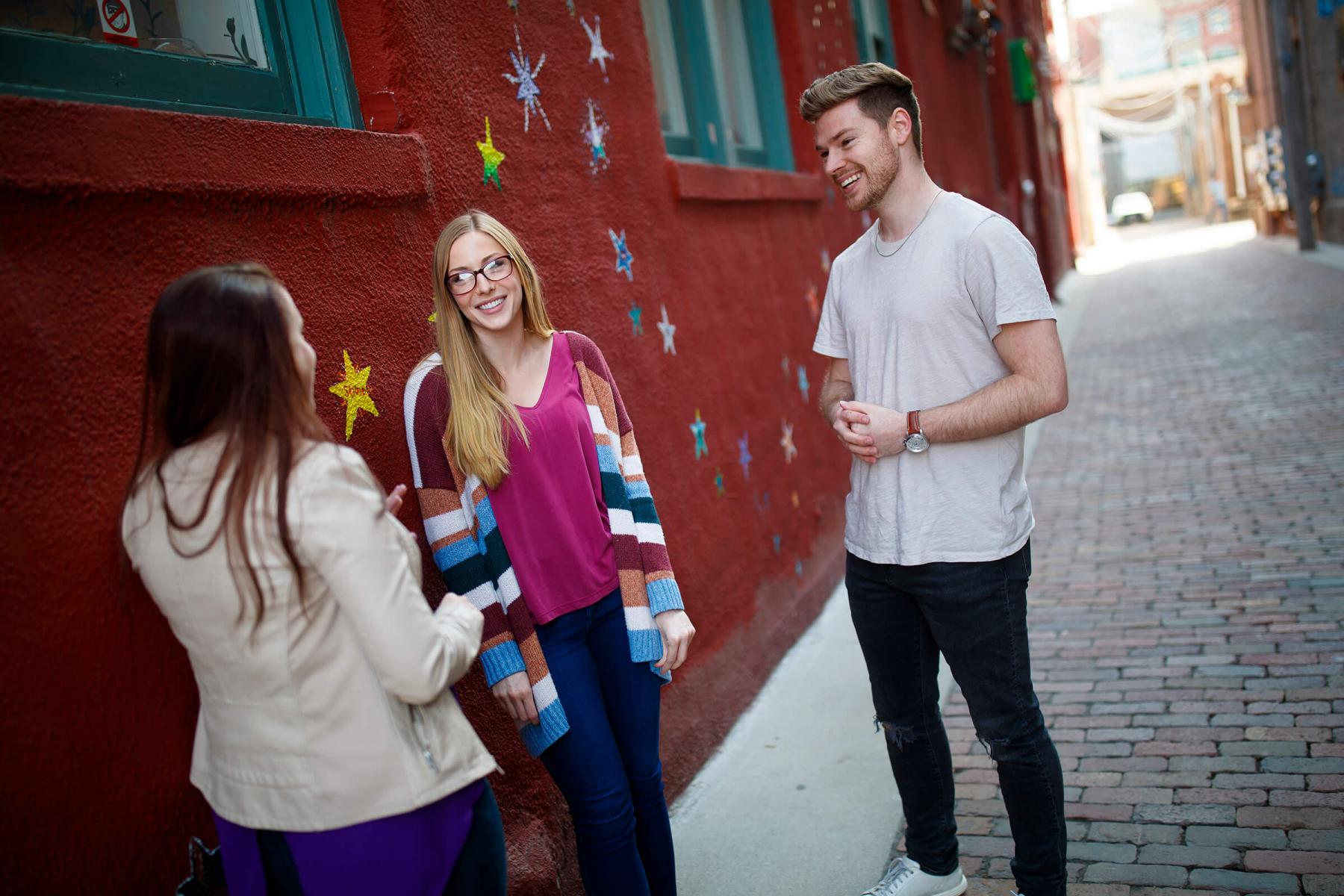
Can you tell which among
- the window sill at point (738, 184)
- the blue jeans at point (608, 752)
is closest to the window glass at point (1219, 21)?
the window sill at point (738, 184)

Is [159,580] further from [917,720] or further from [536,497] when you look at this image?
[917,720]

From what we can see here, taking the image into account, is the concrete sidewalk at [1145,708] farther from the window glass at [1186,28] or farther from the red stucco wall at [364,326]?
the window glass at [1186,28]

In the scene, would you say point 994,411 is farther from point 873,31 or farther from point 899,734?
point 873,31

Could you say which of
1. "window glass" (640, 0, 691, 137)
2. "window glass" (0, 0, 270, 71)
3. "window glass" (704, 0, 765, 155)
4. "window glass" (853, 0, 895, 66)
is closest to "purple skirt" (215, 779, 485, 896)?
"window glass" (0, 0, 270, 71)

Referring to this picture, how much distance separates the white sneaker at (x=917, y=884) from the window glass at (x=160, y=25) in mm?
2710

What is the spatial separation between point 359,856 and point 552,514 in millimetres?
951

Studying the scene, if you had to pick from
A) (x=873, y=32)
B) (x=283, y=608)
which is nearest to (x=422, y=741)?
(x=283, y=608)

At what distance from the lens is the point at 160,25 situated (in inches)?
95.0

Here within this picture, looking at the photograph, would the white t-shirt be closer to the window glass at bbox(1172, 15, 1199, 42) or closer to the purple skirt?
the purple skirt

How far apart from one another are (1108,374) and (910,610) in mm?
9734

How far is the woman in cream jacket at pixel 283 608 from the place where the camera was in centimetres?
165

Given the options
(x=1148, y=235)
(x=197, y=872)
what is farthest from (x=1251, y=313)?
(x=1148, y=235)

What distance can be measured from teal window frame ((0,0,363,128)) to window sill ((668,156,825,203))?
182 centimetres

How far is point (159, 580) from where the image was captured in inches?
66.9
